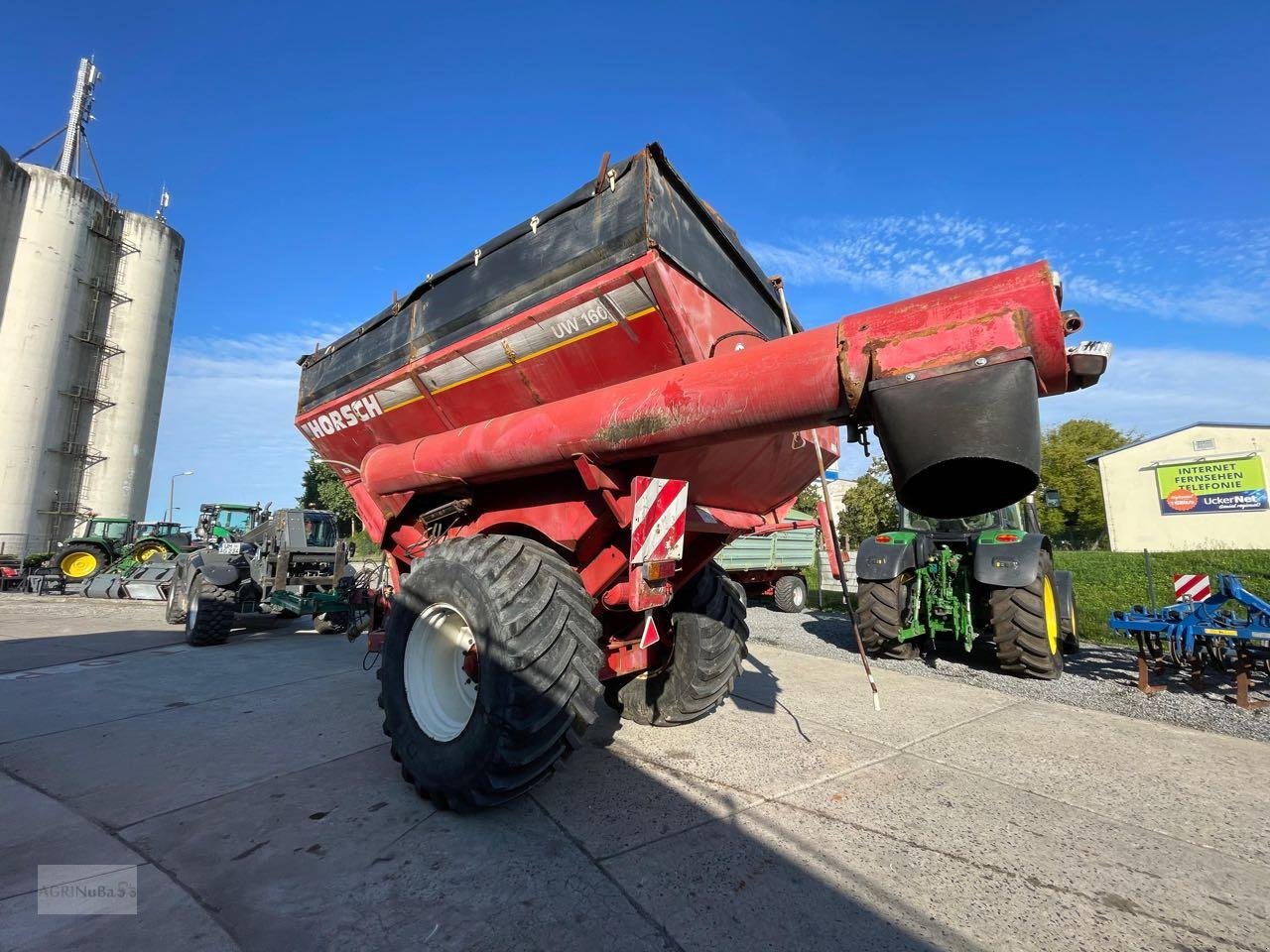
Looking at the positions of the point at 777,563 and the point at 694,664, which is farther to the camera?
the point at 777,563

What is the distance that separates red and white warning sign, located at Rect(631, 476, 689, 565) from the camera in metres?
2.77

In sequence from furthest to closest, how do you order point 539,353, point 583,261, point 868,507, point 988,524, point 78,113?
point 78,113 → point 868,507 → point 988,524 → point 539,353 → point 583,261

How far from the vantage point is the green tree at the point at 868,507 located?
22.7 meters

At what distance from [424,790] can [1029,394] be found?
308cm

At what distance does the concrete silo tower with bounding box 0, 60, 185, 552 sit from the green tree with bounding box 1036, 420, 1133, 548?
1731 inches

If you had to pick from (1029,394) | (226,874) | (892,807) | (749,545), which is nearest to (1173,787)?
(892,807)

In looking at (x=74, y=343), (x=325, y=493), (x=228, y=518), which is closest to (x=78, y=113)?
(x=74, y=343)

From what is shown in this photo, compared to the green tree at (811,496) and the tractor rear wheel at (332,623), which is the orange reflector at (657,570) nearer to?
the green tree at (811,496)

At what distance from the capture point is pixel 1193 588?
244 inches

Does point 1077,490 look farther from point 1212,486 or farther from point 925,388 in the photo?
point 925,388

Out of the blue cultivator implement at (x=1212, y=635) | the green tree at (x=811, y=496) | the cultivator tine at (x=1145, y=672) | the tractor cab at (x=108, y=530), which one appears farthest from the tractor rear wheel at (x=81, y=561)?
the blue cultivator implement at (x=1212, y=635)

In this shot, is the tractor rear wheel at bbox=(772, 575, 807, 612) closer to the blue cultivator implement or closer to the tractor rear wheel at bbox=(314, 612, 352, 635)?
the blue cultivator implement

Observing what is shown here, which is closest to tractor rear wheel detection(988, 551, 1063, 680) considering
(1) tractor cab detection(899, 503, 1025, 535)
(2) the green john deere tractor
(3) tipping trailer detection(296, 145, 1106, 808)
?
(1) tractor cab detection(899, 503, 1025, 535)

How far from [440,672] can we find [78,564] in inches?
758
